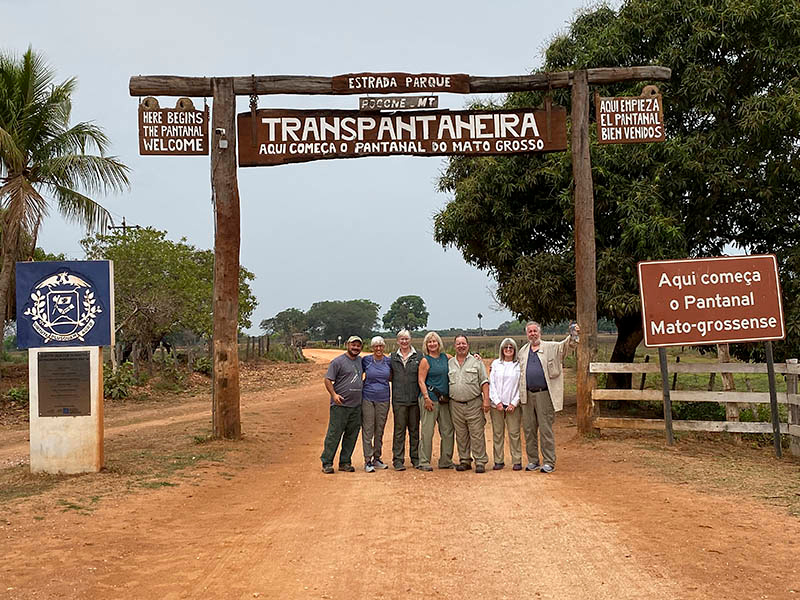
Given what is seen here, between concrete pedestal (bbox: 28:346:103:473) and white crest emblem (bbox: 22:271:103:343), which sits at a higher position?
white crest emblem (bbox: 22:271:103:343)

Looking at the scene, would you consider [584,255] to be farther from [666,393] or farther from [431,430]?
[431,430]

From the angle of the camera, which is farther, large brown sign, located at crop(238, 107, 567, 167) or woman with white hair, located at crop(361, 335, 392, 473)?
large brown sign, located at crop(238, 107, 567, 167)

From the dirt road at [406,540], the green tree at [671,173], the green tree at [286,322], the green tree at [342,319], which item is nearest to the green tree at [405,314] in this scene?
the green tree at [342,319]

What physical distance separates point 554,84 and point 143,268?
58.3 ft

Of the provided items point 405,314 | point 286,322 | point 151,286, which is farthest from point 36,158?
point 405,314

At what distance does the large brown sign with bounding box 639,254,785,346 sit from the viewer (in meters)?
11.1

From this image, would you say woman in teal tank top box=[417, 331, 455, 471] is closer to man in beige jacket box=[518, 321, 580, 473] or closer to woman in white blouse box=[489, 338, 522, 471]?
woman in white blouse box=[489, 338, 522, 471]

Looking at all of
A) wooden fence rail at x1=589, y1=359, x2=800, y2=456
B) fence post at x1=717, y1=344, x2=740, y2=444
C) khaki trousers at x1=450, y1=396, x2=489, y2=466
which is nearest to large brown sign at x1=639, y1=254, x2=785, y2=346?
wooden fence rail at x1=589, y1=359, x2=800, y2=456

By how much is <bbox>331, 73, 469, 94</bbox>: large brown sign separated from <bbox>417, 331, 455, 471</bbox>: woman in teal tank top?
14.6 feet

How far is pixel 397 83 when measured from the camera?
40.7ft

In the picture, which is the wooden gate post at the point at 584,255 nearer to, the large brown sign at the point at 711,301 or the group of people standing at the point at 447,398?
the large brown sign at the point at 711,301

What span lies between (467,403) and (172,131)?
6053 mm

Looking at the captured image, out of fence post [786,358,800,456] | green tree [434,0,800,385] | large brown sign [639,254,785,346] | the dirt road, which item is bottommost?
the dirt road

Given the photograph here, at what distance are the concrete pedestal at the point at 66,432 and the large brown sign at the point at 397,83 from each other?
5.48m
